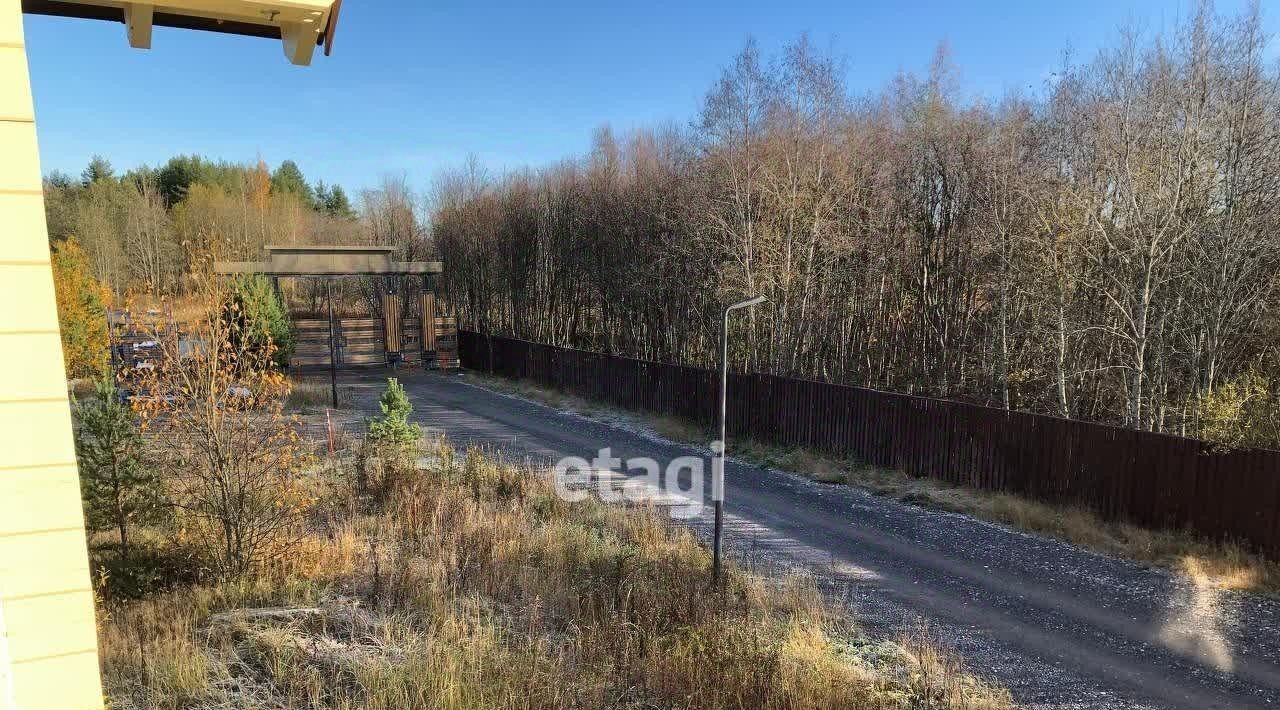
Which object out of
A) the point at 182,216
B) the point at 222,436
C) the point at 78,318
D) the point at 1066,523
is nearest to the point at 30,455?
the point at 222,436

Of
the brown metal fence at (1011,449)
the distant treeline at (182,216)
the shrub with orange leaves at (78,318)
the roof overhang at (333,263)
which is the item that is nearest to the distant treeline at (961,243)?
the brown metal fence at (1011,449)

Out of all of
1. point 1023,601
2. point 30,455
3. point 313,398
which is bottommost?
point 1023,601

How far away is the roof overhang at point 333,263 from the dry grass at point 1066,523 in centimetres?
1339

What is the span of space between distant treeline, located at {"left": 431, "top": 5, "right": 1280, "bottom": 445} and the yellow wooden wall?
10.8m

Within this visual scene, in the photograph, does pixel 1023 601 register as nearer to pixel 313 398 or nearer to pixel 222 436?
pixel 222 436

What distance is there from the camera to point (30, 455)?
1.64m

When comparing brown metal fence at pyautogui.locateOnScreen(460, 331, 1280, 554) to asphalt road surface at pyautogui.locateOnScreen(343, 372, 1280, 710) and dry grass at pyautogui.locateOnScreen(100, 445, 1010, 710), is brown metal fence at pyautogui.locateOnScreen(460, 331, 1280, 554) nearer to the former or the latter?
asphalt road surface at pyautogui.locateOnScreen(343, 372, 1280, 710)

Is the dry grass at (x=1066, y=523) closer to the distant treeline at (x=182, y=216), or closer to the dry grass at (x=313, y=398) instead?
the dry grass at (x=313, y=398)

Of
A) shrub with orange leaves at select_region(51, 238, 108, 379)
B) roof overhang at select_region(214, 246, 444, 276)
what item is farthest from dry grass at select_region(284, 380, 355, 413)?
shrub with orange leaves at select_region(51, 238, 108, 379)

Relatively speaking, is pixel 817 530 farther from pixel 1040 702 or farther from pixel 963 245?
pixel 963 245

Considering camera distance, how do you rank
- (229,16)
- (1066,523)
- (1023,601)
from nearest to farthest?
(229,16) < (1023,601) < (1066,523)

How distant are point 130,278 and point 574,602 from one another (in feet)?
127

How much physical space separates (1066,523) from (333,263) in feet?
64.7

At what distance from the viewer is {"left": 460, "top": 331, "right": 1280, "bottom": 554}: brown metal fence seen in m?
7.99
